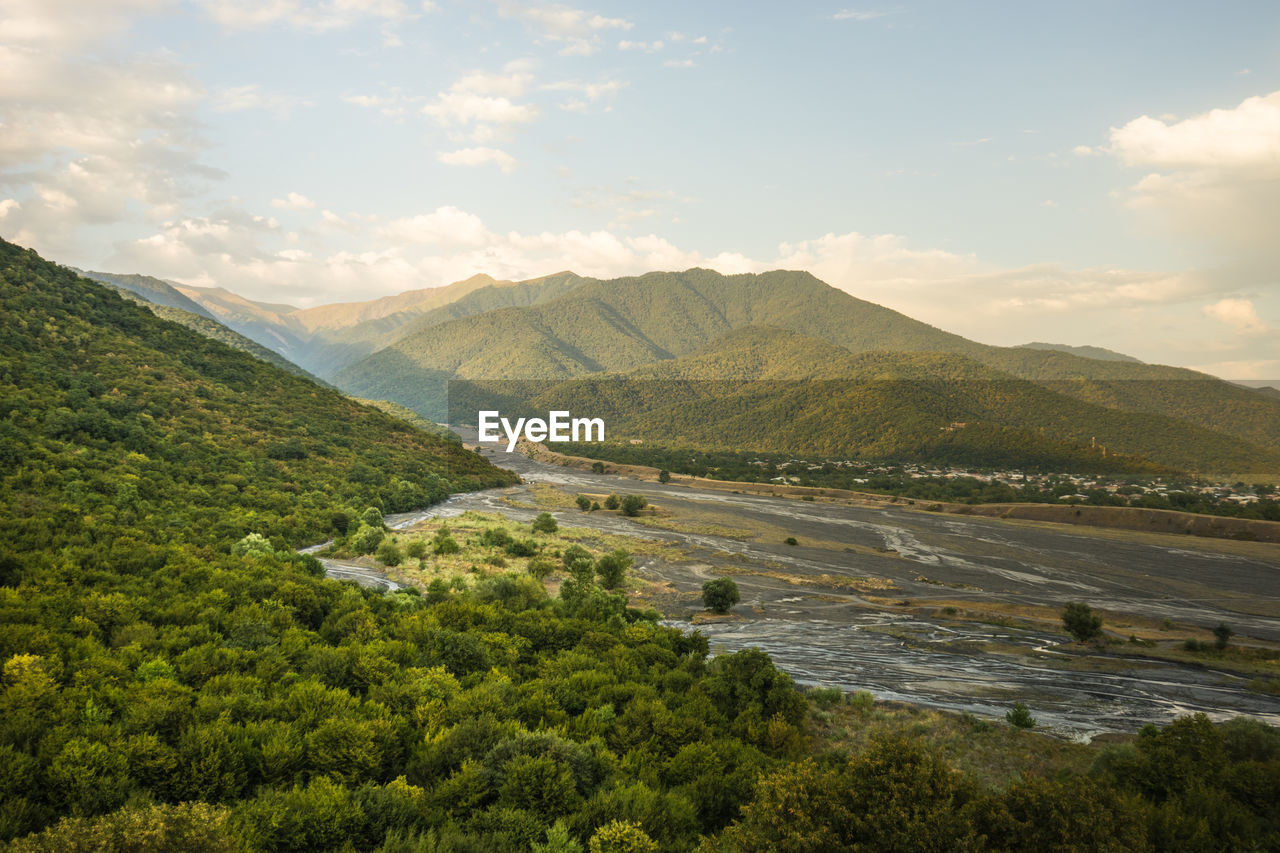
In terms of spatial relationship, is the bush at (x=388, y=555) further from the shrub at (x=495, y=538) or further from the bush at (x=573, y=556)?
the bush at (x=573, y=556)

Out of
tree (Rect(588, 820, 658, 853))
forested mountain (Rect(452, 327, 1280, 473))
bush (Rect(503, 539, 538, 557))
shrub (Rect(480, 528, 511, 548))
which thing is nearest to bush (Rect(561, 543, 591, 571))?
bush (Rect(503, 539, 538, 557))

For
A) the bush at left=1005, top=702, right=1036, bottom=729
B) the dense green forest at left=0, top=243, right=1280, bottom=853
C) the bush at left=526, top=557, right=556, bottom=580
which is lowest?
the bush at left=526, top=557, right=556, bottom=580

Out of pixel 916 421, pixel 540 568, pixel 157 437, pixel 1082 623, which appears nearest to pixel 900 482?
pixel 916 421

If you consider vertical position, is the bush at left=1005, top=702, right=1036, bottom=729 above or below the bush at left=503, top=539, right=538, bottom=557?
above

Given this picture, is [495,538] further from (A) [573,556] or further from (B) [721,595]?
(B) [721,595]

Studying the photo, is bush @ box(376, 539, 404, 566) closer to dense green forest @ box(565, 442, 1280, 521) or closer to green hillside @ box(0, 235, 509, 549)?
green hillside @ box(0, 235, 509, 549)
